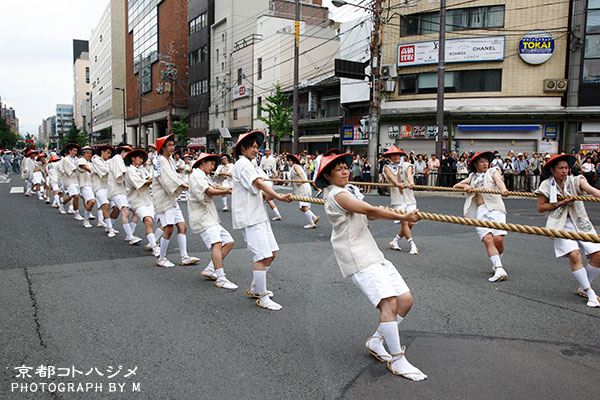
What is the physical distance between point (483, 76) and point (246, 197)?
2521 cm

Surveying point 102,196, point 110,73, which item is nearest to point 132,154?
point 102,196

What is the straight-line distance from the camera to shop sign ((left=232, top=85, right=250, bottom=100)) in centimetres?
4531

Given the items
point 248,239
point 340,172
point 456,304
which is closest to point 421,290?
point 456,304

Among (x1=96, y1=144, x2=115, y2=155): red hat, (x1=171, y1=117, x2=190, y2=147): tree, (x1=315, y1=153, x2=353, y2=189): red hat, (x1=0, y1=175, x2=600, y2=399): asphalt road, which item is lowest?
(x1=0, y1=175, x2=600, y2=399): asphalt road

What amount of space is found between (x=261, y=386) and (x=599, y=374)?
8.92 feet

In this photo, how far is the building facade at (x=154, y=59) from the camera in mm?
59750

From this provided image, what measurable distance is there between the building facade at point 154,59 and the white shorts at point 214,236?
143 feet

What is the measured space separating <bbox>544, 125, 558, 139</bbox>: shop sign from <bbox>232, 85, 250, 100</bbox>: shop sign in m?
27.5

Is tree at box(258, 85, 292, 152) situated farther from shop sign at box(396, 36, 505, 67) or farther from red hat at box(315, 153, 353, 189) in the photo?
red hat at box(315, 153, 353, 189)

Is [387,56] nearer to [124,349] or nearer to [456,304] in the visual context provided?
[456,304]

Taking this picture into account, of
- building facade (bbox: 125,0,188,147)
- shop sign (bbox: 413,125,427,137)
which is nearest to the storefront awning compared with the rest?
shop sign (bbox: 413,125,427,137)

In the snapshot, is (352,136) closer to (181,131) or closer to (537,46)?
(537,46)

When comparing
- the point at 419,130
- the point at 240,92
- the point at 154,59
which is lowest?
the point at 419,130

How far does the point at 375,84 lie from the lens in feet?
75.5
